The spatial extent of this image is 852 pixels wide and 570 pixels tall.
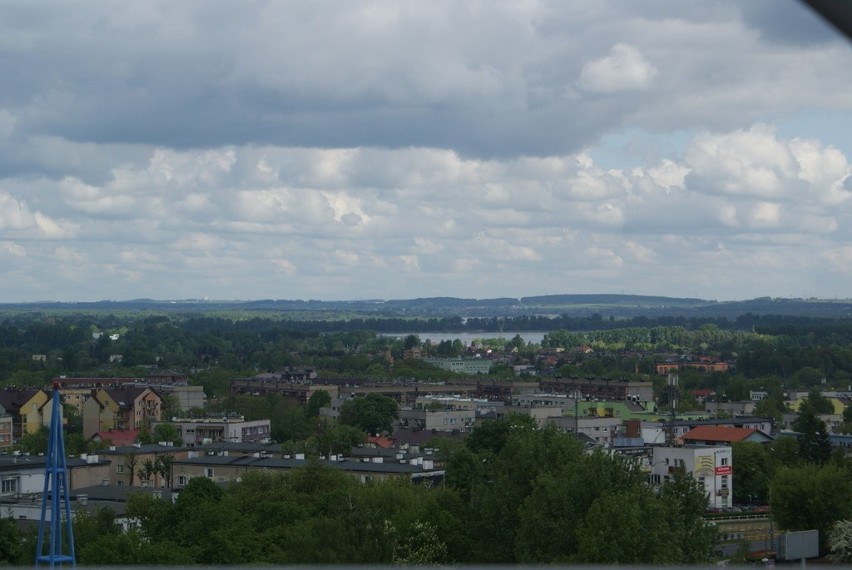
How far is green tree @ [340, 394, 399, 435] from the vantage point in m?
45.8

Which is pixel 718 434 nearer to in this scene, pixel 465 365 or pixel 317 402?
pixel 317 402

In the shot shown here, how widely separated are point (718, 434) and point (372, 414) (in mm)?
13957

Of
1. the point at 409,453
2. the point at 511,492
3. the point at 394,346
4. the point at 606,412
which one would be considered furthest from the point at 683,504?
the point at 394,346

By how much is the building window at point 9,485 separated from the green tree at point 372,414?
20252mm

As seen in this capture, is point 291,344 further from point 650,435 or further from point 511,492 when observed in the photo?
point 511,492

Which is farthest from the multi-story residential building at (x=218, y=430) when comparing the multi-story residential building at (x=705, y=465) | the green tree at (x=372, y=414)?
the multi-story residential building at (x=705, y=465)

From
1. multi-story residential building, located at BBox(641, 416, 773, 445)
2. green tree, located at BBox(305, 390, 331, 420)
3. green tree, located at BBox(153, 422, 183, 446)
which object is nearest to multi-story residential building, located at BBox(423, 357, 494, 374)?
green tree, located at BBox(305, 390, 331, 420)

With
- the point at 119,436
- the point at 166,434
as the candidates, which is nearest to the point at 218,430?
the point at 119,436

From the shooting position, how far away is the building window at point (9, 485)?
25094mm

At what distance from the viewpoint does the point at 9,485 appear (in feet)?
83.0

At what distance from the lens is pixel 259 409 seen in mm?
50125

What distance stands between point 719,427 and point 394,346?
80.1 m

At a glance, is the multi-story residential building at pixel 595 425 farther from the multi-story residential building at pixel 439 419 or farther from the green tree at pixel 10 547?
the green tree at pixel 10 547

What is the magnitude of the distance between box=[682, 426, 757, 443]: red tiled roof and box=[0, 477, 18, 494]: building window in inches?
676
